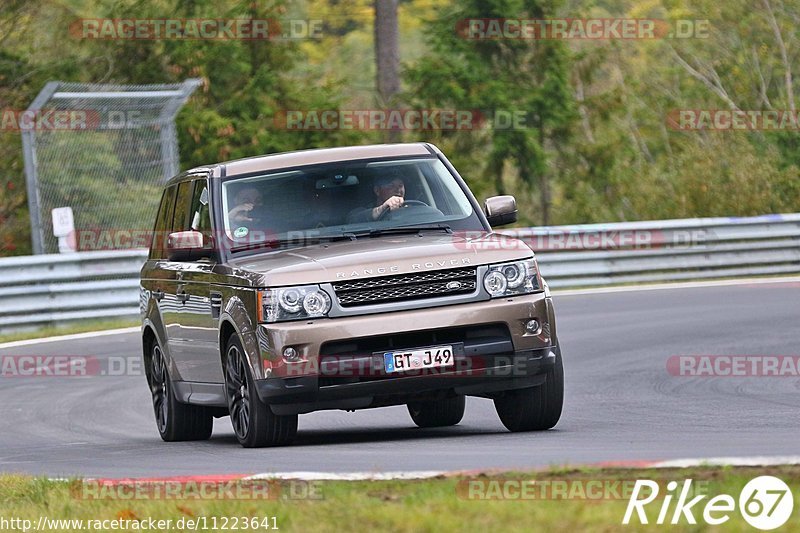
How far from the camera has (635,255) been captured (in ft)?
79.3

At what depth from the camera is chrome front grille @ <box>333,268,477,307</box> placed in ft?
30.3

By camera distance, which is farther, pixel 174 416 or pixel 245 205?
pixel 174 416

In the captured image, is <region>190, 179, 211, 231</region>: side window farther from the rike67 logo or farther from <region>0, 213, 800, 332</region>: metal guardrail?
<region>0, 213, 800, 332</region>: metal guardrail

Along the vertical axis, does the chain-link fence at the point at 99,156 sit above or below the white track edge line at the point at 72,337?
above

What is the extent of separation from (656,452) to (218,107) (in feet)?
82.6

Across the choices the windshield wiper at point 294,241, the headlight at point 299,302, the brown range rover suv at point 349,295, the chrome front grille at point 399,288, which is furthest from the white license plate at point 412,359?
the windshield wiper at point 294,241

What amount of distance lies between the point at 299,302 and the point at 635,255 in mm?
15511

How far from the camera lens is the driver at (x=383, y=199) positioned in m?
10.4

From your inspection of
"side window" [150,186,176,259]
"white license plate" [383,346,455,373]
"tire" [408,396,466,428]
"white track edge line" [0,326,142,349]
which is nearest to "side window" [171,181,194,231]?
"side window" [150,186,176,259]

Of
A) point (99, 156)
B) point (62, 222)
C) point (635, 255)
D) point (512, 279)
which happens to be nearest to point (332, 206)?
point (512, 279)

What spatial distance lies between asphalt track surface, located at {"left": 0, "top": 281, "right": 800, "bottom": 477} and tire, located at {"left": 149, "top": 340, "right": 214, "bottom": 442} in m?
0.25

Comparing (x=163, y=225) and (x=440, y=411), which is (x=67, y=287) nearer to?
(x=163, y=225)

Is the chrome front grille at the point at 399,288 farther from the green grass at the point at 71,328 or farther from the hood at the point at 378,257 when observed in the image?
the green grass at the point at 71,328

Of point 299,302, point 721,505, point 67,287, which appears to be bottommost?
point 67,287
